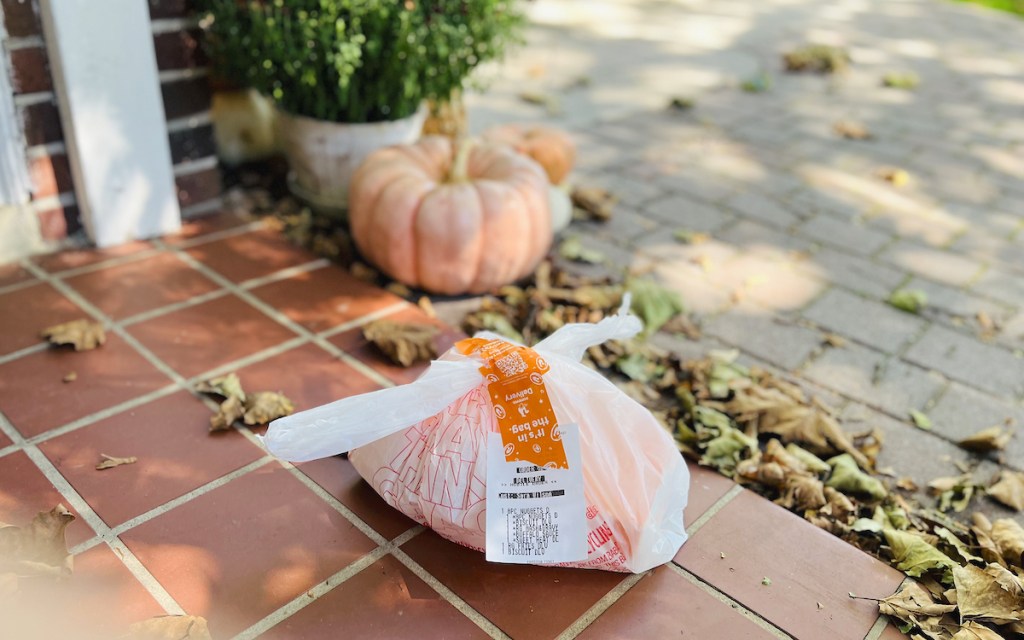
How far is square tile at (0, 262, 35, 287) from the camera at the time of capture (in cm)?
244

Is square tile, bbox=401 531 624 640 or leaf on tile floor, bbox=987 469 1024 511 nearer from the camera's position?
square tile, bbox=401 531 624 640

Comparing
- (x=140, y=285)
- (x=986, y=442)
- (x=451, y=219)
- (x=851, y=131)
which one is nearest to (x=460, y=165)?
(x=451, y=219)

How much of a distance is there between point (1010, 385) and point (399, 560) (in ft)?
5.93

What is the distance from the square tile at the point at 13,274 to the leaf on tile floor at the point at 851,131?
3.64 meters

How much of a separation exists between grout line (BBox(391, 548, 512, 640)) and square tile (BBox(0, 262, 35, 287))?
156cm

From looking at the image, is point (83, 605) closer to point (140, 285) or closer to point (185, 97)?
point (140, 285)

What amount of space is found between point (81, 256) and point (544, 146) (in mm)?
1594

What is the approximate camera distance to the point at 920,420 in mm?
2189

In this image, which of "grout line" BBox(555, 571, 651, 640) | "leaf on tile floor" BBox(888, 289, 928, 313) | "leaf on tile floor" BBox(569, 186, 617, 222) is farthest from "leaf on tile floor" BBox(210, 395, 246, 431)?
"leaf on tile floor" BBox(888, 289, 928, 313)

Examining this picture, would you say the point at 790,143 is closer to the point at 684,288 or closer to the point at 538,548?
the point at 684,288

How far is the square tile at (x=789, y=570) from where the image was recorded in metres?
1.55

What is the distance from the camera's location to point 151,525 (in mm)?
1629

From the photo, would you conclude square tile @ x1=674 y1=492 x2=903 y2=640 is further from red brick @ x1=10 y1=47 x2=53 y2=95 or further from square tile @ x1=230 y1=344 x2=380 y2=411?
red brick @ x1=10 y1=47 x2=53 y2=95

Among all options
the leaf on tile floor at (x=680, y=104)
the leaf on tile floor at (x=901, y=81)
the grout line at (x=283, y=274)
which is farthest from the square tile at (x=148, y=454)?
the leaf on tile floor at (x=901, y=81)
